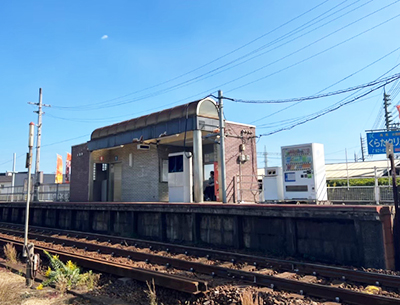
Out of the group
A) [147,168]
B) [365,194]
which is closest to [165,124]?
[147,168]

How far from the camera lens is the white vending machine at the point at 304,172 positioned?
1535 cm

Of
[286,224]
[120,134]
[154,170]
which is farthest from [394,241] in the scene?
[120,134]

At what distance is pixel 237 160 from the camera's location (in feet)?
57.2

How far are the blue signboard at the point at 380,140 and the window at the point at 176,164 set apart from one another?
10166 mm

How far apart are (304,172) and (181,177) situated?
230 inches

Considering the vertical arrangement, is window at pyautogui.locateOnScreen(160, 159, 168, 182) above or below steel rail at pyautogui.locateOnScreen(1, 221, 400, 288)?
above

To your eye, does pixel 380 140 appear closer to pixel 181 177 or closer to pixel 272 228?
pixel 272 228

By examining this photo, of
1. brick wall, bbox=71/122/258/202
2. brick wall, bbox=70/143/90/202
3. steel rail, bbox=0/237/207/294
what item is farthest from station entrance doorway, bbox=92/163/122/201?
steel rail, bbox=0/237/207/294

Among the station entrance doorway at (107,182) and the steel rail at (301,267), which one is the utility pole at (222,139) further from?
the station entrance doorway at (107,182)

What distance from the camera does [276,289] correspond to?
22.9ft

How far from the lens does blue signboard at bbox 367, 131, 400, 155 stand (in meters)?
16.9

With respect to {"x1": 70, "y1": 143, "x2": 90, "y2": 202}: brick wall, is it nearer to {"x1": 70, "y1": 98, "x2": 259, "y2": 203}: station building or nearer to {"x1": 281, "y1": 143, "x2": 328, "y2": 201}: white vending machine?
{"x1": 70, "y1": 98, "x2": 259, "y2": 203}: station building

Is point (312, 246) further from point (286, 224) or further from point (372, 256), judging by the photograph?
point (372, 256)

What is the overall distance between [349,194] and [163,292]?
11717mm
